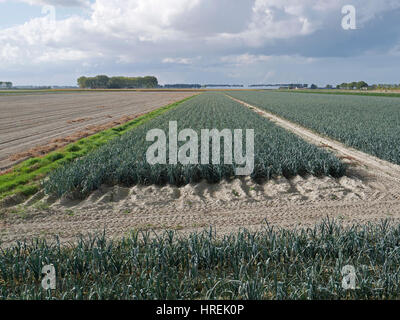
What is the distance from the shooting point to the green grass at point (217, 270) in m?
3.99

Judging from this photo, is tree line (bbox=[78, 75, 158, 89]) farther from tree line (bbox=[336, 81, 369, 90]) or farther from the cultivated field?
the cultivated field

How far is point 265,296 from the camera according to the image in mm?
4059

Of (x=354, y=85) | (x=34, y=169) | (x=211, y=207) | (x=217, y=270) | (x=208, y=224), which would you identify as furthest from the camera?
(x=354, y=85)

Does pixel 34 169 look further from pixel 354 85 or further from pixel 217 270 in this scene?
pixel 354 85

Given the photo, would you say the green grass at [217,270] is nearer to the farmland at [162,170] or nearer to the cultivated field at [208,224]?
the cultivated field at [208,224]

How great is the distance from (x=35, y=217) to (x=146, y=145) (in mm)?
6556

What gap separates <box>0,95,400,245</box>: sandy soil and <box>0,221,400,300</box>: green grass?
54.6 inches

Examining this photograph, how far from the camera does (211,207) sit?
7.97 metres

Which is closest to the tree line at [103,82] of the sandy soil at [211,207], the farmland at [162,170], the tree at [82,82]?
the tree at [82,82]

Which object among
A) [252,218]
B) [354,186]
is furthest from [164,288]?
[354,186]

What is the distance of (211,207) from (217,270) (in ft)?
10.3

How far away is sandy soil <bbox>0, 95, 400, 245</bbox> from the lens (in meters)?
6.83

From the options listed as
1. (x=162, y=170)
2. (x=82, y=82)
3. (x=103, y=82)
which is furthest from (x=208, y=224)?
(x=82, y=82)

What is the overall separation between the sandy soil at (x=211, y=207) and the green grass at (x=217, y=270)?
4.55ft
